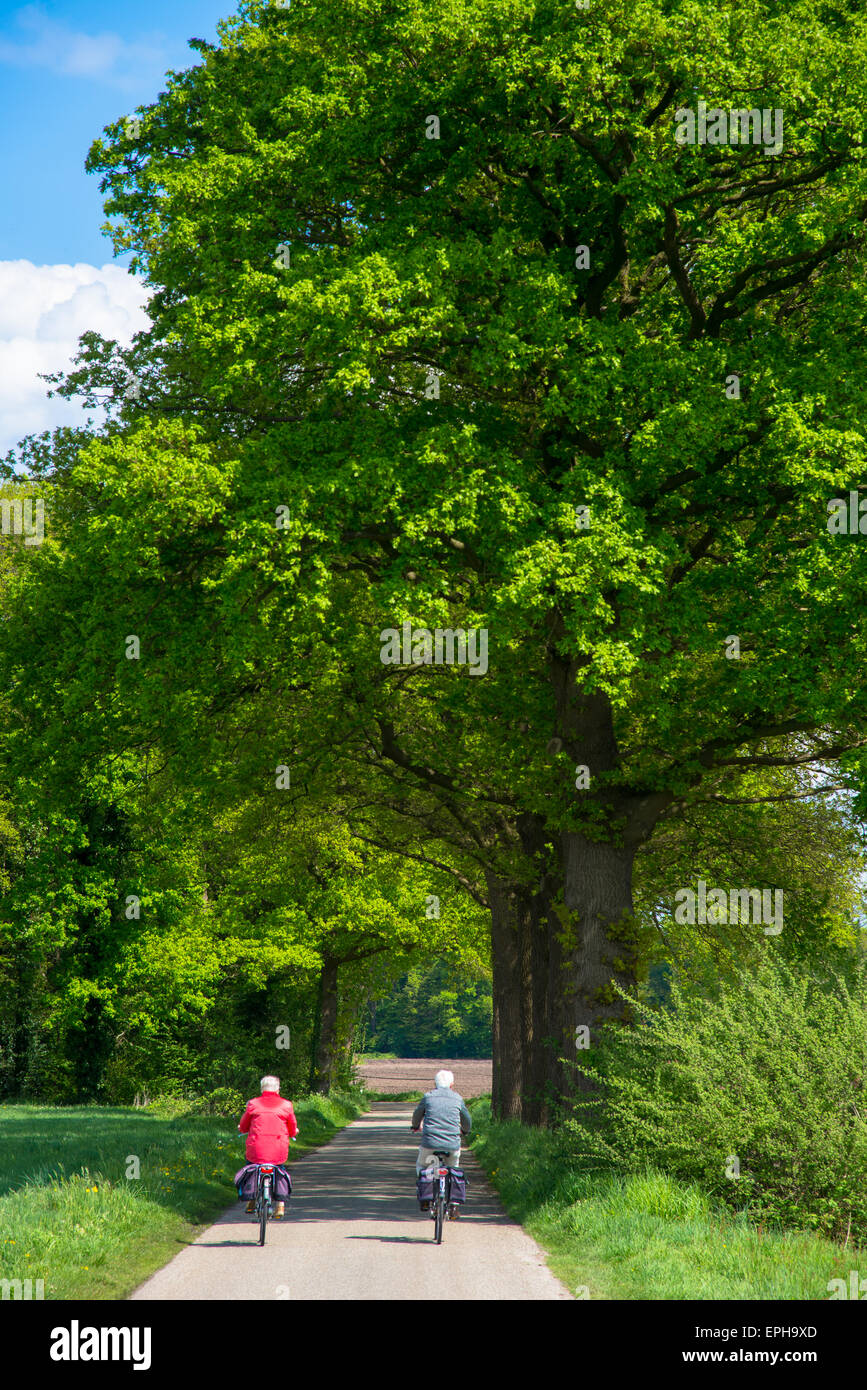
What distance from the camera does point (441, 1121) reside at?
1330 centimetres

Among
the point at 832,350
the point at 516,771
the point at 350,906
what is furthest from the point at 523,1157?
the point at 350,906

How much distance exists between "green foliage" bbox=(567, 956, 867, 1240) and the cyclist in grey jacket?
120 centimetres

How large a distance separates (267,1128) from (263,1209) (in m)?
0.85

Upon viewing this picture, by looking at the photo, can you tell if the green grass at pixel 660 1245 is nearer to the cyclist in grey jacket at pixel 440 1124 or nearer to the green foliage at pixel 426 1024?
the cyclist in grey jacket at pixel 440 1124

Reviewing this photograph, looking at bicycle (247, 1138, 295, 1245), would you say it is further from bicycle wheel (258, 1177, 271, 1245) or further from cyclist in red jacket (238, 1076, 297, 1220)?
cyclist in red jacket (238, 1076, 297, 1220)

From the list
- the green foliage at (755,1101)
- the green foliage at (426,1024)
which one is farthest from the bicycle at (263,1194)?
the green foliage at (426,1024)

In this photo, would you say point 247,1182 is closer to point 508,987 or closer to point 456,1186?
point 456,1186

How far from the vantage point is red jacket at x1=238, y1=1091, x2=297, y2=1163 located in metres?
12.6

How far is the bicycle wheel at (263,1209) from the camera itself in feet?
38.9

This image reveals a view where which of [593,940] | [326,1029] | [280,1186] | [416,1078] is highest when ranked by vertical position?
[593,940]

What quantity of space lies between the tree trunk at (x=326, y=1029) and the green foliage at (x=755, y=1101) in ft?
99.0

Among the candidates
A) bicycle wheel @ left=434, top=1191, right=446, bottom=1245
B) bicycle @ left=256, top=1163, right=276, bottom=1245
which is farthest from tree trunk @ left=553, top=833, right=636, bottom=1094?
bicycle @ left=256, top=1163, right=276, bottom=1245

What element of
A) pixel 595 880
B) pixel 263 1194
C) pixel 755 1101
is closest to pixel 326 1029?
pixel 595 880

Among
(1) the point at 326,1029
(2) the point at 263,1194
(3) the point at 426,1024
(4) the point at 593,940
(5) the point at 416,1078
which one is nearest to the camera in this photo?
(2) the point at 263,1194
